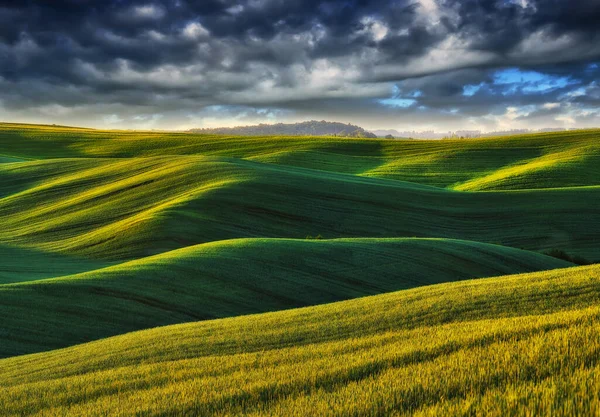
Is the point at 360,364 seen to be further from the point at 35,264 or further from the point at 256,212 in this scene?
the point at 256,212

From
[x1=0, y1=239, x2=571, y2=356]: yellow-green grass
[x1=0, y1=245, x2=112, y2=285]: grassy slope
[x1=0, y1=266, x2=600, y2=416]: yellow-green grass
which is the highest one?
[x1=0, y1=266, x2=600, y2=416]: yellow-green grass

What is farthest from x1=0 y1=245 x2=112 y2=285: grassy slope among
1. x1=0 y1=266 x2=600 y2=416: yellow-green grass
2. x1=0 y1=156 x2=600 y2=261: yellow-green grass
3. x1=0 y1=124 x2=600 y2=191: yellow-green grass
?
x1=0 y1=124 x2=600 y2=191: yellow-green grass

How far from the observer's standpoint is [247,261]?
30.1m

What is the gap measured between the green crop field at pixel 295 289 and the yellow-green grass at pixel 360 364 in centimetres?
4

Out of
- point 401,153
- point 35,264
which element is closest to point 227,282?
point 35,264

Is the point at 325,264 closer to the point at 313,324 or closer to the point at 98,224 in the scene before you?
the point at 313,324

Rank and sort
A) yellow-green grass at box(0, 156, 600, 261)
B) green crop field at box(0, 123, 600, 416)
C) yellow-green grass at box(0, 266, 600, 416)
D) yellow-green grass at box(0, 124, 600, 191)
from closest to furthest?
A: yellow-green grass at box(0, 266, 600, 416)
green crop field at box(0, 123, 600, 416)
yellow-green grass at box(0, 156, 600, 261)
yellow-green grass at box(0, 124, 600, 191)

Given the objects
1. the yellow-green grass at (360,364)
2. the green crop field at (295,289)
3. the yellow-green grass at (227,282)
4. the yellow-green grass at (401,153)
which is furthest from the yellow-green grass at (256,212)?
the yellow-green grass at (360,364)

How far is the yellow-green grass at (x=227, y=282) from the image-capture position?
901 inches

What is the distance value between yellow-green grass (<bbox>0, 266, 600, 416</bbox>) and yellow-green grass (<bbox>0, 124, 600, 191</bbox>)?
182ft

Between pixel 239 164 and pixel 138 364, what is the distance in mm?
51764

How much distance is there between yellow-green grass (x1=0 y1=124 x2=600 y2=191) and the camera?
74500 mm

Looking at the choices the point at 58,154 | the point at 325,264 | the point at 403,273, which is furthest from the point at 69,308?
the point at 58,154

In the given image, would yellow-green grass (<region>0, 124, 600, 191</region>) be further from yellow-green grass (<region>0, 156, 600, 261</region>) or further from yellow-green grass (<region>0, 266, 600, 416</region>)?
yellow-green grass (<region>0, 266, 600, 416</region>)
